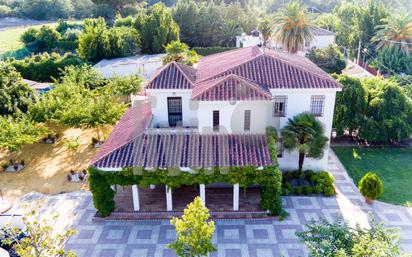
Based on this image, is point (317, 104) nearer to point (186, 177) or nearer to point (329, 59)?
point (186, 177)

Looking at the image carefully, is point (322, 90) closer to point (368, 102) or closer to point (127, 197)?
point (368, 102)

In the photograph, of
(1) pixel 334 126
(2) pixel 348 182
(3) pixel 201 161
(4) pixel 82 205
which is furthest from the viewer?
(1) pixel 334 126

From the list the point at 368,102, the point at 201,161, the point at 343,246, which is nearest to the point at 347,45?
the point at 368,102

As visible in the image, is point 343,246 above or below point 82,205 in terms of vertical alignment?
above

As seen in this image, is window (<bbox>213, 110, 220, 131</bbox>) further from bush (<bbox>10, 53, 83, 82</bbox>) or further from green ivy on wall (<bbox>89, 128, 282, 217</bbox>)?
bush (<bbox>10, 53, 83, 82</bbox>)

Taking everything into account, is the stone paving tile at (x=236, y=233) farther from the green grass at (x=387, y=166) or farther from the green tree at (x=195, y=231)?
the green tree at (x=195, y=231)

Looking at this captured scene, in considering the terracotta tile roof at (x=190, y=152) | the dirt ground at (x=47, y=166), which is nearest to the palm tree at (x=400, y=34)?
the terracotta tile roof at (x=190, y=152)

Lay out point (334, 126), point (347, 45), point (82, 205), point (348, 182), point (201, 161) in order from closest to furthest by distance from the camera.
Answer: point (201, 161) → point (82, 205) → point (348, 182) → point (334, 126) → point (347, 45)

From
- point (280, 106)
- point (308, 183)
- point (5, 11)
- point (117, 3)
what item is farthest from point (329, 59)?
point (5, 11)
